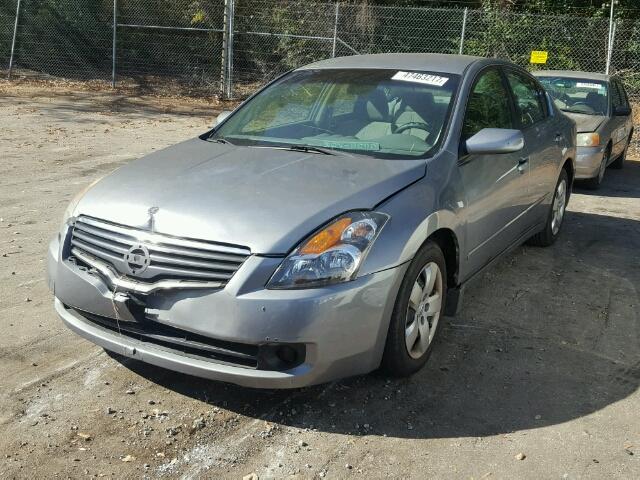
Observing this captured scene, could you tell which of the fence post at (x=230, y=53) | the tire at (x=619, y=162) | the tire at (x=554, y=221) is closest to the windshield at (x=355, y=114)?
the tire at (x=554, y=221)

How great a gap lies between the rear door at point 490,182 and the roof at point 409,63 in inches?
6.9

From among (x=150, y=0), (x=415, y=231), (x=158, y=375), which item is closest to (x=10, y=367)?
(x=158, y=375)

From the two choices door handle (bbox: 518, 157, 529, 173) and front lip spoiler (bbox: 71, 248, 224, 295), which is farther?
door handle (bbox: 518, 157, 529, 173)

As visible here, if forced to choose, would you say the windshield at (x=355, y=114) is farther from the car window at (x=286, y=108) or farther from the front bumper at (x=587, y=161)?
the front bumper at (x=587, y=161)

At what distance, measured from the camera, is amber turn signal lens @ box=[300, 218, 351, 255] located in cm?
316

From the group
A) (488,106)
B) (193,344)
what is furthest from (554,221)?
(193,344)

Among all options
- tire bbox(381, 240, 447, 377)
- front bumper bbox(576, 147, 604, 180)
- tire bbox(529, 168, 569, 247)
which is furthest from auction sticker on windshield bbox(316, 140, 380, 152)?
front bumper bbox(576, 147, 604, 180)

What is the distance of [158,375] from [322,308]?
1.14 meters

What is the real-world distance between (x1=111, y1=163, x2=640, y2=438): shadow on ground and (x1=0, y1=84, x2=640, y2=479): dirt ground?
0.03 ft

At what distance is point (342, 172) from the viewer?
12.3 feet

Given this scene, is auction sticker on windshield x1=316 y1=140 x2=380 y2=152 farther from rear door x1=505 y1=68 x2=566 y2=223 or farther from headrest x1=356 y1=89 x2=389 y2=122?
rear door x1=505 y1=68 x2=566 y2=223

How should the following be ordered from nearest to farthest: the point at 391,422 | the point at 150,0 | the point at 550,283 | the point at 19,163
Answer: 1. the point at 391,422
2. the point at 550,283
3. the point at 19,163
4. the point at 150,0

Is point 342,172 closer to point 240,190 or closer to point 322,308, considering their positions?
point 240,190

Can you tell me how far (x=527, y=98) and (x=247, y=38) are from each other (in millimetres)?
13987
